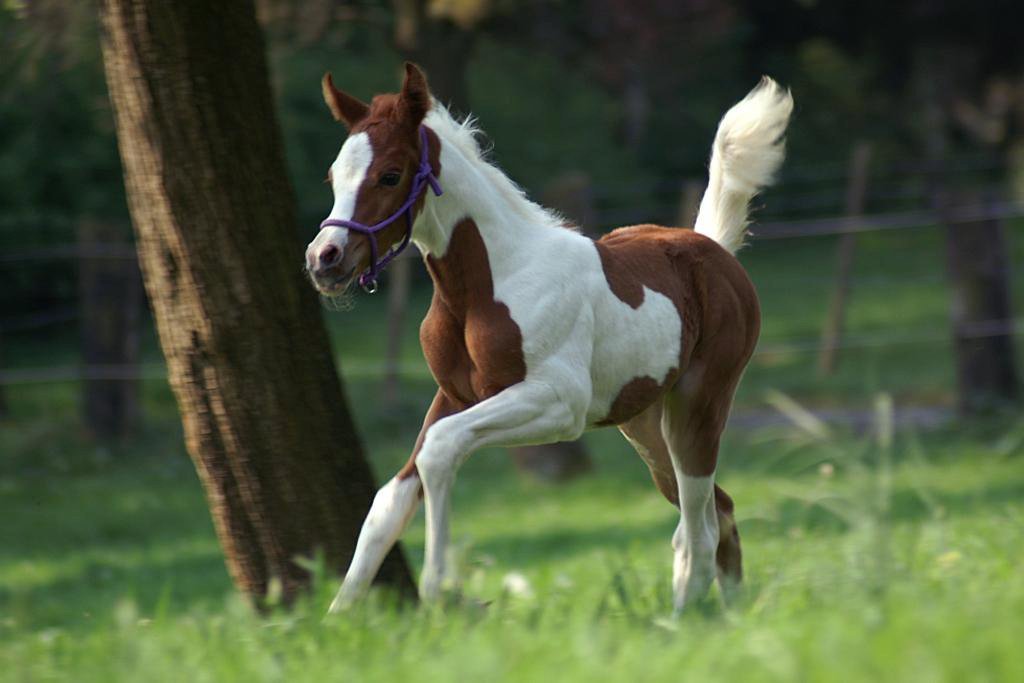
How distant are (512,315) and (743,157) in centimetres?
156

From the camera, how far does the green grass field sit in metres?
3.55

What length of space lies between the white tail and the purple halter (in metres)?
1.55

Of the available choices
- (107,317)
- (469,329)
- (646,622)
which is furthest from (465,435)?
(107,317)

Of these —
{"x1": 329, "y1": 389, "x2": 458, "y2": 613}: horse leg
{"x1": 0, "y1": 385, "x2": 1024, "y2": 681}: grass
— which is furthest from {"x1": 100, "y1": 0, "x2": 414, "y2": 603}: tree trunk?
{"x1": 329, "y1": 389, "x2": 458, "y2": 613}: horse leg

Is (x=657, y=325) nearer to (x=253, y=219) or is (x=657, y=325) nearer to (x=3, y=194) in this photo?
(x=253, y=219)

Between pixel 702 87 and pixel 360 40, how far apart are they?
10674mm

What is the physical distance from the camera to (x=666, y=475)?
5.50 meters

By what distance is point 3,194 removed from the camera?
1573cm

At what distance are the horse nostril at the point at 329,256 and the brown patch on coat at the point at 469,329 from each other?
0.51 meters

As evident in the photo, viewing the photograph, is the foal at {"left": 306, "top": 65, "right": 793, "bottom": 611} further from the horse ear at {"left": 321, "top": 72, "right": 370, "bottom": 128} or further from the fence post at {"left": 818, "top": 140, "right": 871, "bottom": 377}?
the fence post at {"left": 818, "top": 140, "right": 871, "bottom": 377}

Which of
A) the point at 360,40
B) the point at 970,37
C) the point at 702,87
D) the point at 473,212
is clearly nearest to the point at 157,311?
the point at 473,212

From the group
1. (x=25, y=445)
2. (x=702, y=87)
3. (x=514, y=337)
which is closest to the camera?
(x=514, y=337)

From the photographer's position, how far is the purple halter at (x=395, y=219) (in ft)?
14.0

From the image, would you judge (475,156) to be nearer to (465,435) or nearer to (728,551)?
(465,435)
